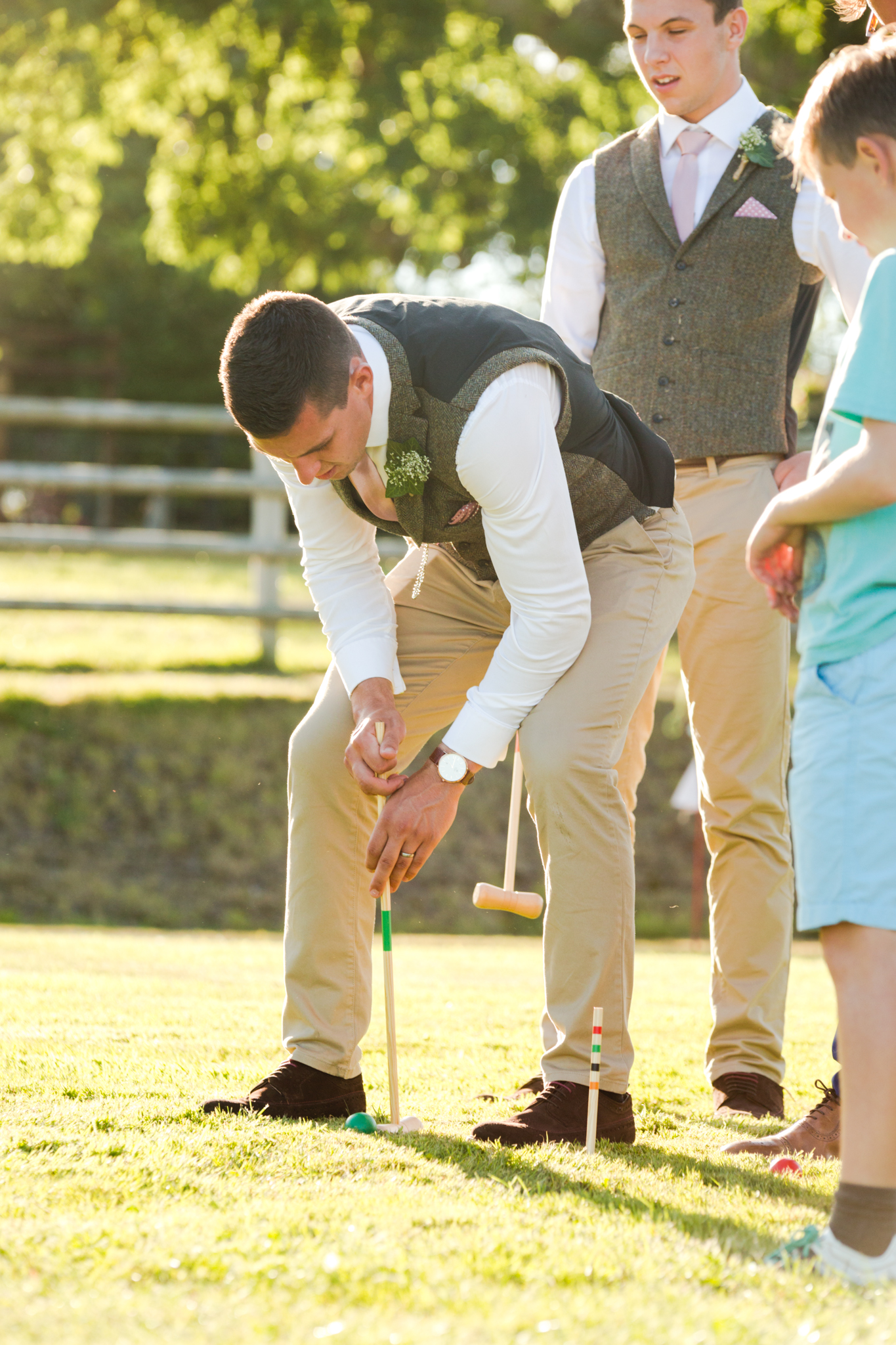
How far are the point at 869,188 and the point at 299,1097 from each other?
1.90 metres

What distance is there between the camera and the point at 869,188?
2008mm

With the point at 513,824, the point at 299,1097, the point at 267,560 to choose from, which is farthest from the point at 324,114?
the point at 299,1097

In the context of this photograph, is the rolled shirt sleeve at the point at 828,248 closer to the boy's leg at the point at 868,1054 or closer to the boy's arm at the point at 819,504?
the boy's arm at the point at 819,504

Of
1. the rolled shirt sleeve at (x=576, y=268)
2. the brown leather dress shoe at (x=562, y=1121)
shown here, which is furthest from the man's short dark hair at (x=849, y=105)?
the brown leather dress shoe at (x=562, y=1121)

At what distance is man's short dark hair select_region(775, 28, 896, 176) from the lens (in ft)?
6.45

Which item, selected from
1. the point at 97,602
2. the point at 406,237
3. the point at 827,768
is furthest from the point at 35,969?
the point at 406,237

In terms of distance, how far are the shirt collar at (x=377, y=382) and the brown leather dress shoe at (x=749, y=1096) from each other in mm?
1637

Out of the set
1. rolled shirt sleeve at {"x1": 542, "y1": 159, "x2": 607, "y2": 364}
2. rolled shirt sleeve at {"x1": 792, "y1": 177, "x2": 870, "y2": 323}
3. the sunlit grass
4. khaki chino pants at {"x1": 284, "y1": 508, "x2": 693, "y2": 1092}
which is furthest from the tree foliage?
khaki chino pants at {"x1": 284, "y1": 508, "x2": 693, "y2": 1092}

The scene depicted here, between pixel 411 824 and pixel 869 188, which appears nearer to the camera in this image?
pixel 869 188

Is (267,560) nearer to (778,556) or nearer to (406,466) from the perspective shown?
(406,466)

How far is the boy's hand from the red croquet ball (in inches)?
42.0

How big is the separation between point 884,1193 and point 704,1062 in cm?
184

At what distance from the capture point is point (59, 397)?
26391 mm

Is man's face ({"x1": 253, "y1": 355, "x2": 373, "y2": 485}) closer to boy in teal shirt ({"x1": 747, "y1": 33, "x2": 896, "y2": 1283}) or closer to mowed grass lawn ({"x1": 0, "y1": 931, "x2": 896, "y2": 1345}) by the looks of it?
boy in teal shirt ({"x1": 747, "y1": 33, "x2": 896, "y2": 1283})
